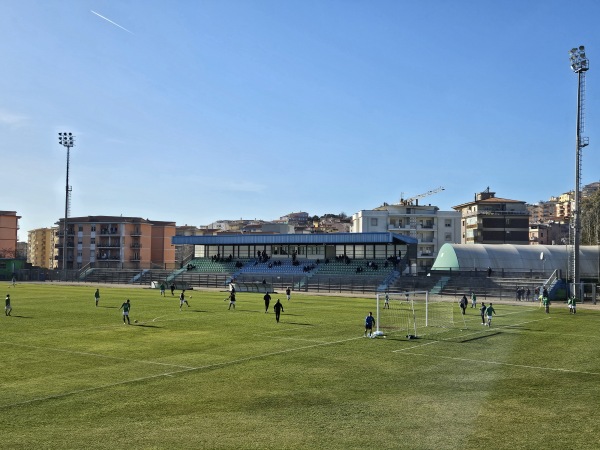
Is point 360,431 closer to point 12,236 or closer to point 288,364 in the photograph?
point 288,364

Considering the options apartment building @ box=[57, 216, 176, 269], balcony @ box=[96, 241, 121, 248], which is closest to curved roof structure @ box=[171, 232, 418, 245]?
apartment building @ box=[57, 216, 176, 269]

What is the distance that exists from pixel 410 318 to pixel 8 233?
391 ft

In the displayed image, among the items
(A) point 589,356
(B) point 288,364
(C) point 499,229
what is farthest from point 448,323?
(C) point 499,229

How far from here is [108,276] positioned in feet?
337

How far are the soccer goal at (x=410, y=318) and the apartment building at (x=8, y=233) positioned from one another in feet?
357

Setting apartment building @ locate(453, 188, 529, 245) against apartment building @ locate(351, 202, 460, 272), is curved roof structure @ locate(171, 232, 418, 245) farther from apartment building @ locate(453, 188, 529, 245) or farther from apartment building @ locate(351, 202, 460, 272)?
apartment building @ locate(453, 188, 529, 245)

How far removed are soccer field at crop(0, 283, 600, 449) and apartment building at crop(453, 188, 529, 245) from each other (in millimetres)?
98081

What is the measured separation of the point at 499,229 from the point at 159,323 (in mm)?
108256

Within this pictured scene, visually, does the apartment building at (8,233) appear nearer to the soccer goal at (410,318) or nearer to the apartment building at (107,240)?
the apartment building at (107,240)

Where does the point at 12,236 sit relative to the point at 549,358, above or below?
above

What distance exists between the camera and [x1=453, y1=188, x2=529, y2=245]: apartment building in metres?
132

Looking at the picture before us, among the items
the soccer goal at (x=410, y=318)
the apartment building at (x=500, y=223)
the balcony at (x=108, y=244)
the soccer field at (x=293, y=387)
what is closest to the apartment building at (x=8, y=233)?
the balcony at (x=108, y=244)

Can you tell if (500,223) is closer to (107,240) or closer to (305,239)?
(305,239)

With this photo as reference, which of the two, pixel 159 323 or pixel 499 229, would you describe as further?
pixel 499 229
